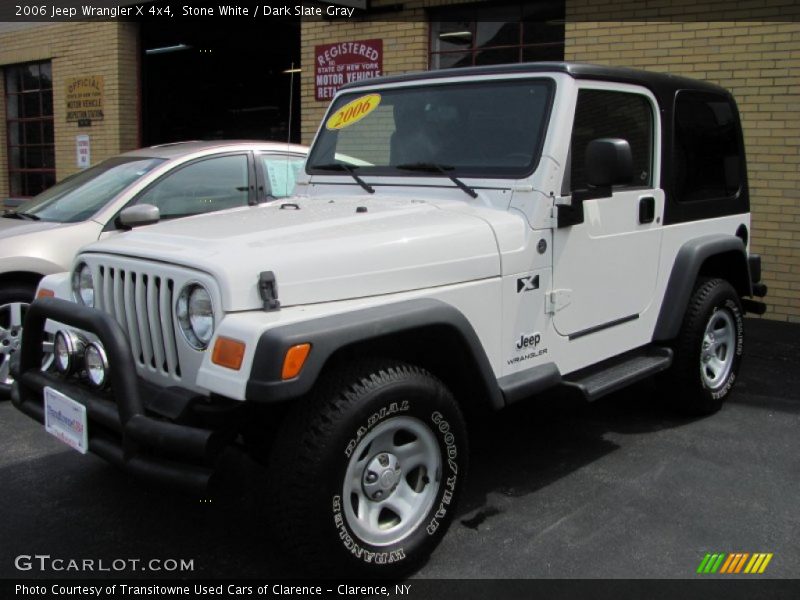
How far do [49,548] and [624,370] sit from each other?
2.79m

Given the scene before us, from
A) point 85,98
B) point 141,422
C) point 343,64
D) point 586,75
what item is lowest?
point 141,422

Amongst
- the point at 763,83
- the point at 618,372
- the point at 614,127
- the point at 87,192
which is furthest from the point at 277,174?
the point at 763,83

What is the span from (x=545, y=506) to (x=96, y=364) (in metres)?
2.04

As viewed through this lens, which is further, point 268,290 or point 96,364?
point 96,364

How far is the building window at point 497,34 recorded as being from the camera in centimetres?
796

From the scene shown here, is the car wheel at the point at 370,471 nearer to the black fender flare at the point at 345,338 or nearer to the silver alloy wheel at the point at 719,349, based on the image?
the black fender flare at the point at 345,338

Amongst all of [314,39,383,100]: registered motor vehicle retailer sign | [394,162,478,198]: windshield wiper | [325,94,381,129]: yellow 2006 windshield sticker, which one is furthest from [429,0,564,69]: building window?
[394,162,478,198]: windshield wiper

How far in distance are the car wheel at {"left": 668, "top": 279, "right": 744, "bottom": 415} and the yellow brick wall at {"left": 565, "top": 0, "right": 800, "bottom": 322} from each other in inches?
99.2

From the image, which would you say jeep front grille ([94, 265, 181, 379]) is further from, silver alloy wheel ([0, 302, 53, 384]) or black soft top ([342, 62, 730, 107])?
silver alloy wheel ([0, 302, 53, 384])

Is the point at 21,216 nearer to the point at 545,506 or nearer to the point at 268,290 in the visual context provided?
the point at 268,290

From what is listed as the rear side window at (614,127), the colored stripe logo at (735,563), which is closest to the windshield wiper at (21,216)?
the rear side window at (614,127)

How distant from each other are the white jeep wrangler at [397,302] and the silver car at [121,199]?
130cm

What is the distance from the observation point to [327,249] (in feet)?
9.45

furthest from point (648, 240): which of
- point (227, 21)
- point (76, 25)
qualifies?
point (76, 25)
